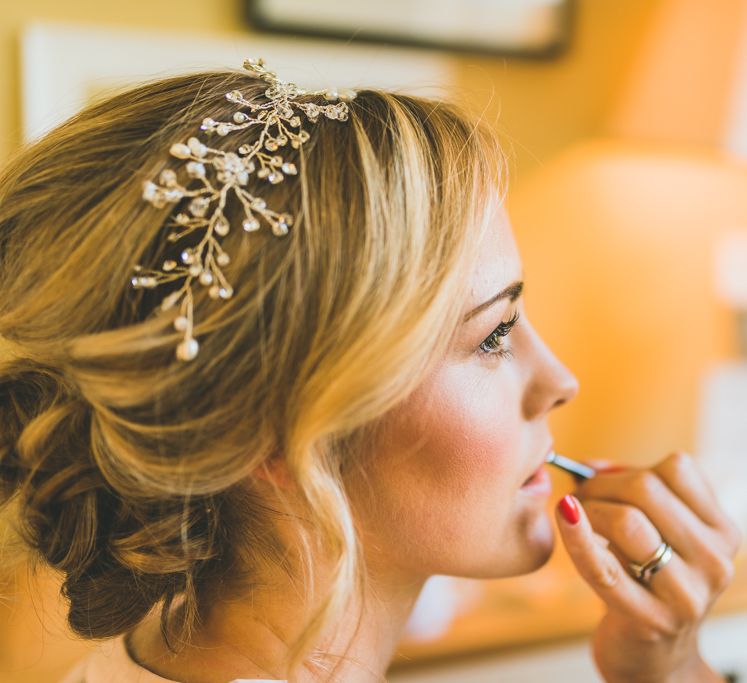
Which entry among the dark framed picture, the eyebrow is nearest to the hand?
the eyebrow

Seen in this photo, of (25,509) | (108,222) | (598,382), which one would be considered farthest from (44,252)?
(598,382)

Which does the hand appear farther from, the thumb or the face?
the face

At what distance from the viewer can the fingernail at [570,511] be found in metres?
0.79

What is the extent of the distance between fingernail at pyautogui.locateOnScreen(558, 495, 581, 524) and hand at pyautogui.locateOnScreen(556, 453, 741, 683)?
20 millimetres

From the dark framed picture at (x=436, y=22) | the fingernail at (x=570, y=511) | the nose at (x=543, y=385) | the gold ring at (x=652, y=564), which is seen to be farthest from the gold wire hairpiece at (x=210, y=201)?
the dark framed picture at (x=436, y=22)

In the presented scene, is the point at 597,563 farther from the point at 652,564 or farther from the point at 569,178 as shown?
the point at 569,178

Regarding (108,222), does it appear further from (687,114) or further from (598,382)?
(598,382)

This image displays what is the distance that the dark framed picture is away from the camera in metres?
1.31

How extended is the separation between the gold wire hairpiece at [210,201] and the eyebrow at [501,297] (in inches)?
6.7

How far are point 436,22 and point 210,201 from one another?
2.97 ft

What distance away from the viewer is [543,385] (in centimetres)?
76

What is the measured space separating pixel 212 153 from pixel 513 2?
3.17 feet

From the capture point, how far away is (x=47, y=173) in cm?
67

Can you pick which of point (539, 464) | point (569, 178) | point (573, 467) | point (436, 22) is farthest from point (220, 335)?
point (569, 178)
